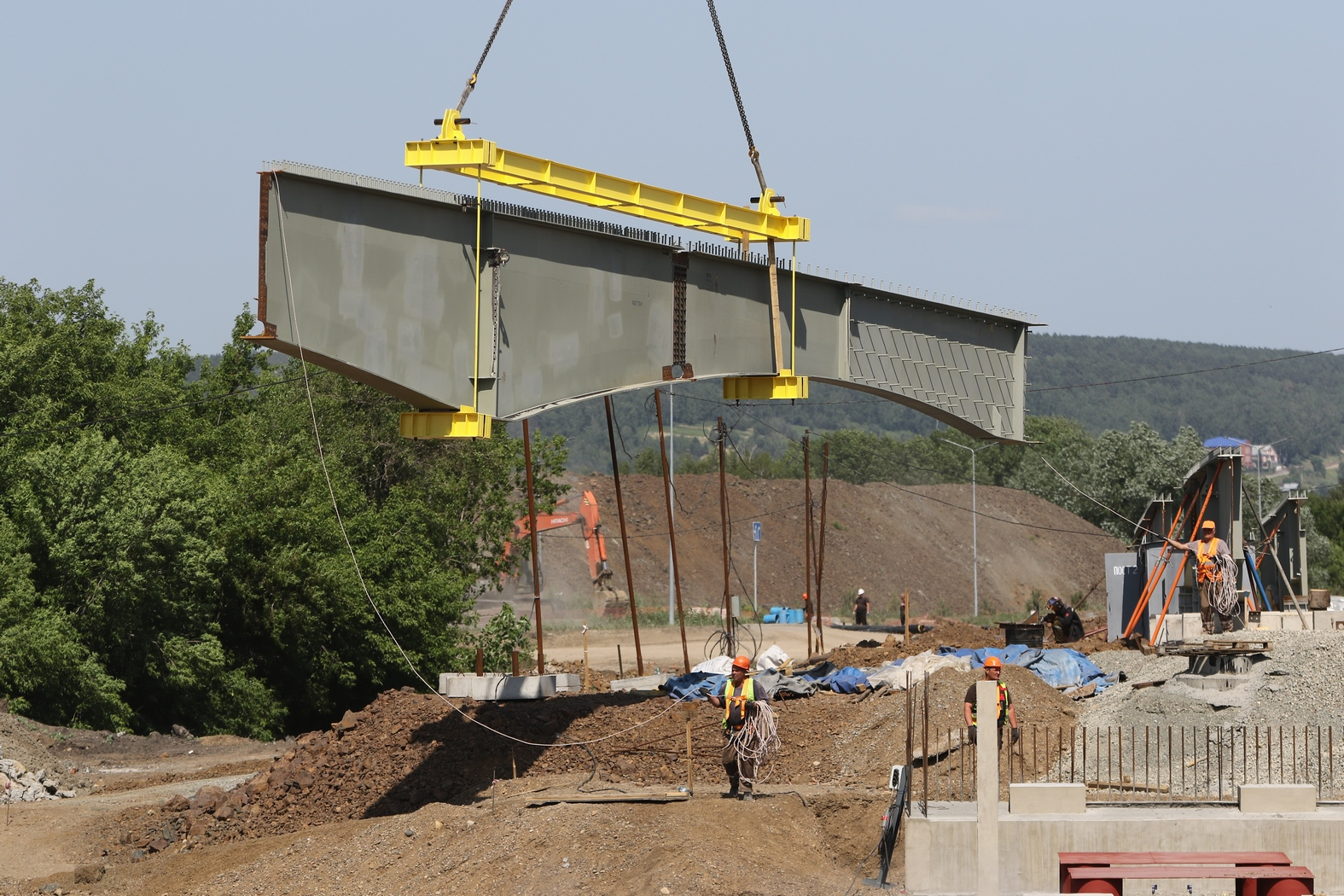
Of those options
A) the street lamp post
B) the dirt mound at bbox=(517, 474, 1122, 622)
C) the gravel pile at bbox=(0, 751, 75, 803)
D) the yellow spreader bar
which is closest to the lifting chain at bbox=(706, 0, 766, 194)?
the yellow spreader bar

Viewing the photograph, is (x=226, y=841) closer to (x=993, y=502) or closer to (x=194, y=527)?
(x=194, y=527)

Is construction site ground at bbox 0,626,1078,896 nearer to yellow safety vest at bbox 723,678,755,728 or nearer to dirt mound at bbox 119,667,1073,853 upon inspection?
dirt mound at bbox 119,667,1073,853

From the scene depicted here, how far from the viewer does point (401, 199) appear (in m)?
15.9

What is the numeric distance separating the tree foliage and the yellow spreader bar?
46.1 feet

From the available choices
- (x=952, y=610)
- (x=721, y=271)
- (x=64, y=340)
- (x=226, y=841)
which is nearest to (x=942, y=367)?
(x=721, y=271)

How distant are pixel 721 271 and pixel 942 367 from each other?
396 cm

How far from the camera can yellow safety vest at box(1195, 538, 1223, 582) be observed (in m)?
23.7

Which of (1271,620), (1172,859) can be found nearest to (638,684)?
(1271,620)

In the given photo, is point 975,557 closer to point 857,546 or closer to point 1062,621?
point 857,546

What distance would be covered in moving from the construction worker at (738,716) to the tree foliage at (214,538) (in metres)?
15.4

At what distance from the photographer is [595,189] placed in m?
17.2

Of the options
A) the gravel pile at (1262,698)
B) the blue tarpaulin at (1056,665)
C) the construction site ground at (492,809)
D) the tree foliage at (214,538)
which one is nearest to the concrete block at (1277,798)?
the construction site ground at (492,809)

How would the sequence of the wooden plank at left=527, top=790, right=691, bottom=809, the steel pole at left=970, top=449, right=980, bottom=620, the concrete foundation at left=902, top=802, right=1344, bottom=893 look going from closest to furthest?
the concrete foundation at left=902, top=802, right=1344, bottom=893 → the wooden plank at left=527, top=790, right=691, bottom=809 → the steel pole at left=970, top=449, right=980, bottom=620

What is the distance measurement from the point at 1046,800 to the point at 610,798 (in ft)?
15.8
